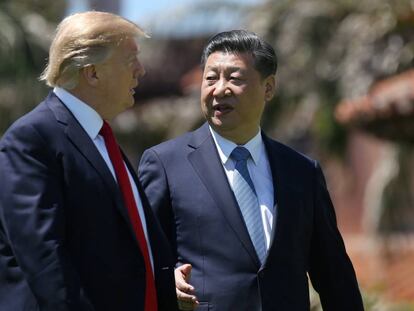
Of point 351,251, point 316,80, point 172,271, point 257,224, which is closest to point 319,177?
point 257,224

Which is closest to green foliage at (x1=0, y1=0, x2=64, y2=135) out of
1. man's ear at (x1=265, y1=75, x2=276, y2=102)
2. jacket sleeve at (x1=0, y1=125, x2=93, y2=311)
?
man's ear at (x1=265, y1=75, x2=276, y2=102)

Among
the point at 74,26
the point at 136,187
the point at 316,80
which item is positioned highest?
the point at 74,26

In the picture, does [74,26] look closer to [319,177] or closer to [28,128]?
[28,128]

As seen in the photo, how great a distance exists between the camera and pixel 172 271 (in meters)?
5.00

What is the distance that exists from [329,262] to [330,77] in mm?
11198

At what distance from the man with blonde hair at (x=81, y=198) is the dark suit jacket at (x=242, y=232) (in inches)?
14.8

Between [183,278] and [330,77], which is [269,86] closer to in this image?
[183,278]

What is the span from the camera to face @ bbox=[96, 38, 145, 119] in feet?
16.0

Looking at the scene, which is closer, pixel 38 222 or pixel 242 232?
pixel 38 222

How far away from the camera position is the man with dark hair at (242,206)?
5.35 m

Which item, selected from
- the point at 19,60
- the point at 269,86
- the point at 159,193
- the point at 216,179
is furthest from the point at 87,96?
the point at 19,60

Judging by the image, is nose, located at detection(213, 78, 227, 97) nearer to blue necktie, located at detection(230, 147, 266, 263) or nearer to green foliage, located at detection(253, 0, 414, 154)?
blue necktie, located at detection(230, 147, 266, 263)

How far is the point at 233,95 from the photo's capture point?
18.1 feet

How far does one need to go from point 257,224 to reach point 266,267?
7.1 inches
